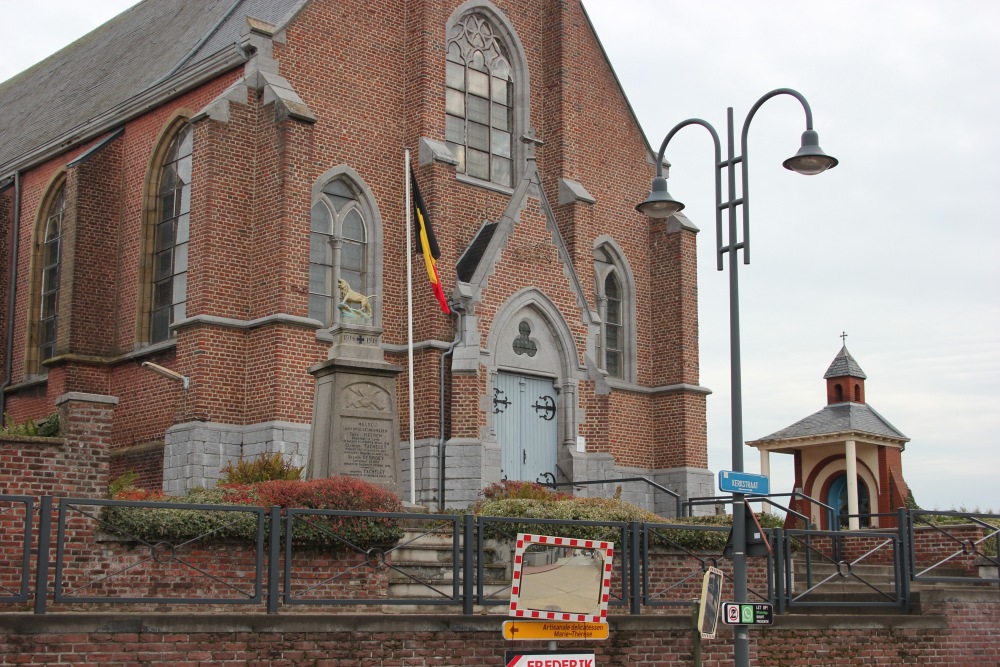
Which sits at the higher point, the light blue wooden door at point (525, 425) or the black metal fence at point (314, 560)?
the light blue wooden door at point (525, 425)

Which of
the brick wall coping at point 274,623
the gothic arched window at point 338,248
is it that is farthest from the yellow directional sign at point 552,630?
the gothic arched window at point 338,248

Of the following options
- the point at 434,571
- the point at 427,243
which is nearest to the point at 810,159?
the point at 434,571

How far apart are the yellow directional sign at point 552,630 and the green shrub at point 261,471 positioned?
8366 mm

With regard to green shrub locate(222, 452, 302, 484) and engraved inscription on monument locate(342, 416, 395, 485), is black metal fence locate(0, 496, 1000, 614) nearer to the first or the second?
engraved inscription on monument locate(342, 416, 395, 485)

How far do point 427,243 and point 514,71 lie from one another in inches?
244

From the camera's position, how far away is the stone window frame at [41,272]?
87.5 ft

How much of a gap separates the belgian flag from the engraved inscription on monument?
4.28 metres

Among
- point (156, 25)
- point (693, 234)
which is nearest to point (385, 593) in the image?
point (693, 234)

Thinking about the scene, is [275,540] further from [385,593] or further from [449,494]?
[449,494]

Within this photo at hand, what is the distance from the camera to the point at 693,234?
28.0m

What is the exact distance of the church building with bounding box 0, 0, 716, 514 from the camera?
21203 millimetres

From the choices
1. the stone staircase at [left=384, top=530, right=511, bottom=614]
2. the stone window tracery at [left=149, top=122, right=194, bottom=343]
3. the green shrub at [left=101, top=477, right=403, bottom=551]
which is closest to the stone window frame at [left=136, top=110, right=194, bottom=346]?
the stone window tracery at [left=149, top=122, right=194, bottom=343]

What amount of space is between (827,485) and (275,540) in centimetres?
2362

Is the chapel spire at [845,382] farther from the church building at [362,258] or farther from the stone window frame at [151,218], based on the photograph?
the stone window frame at [151,218]
